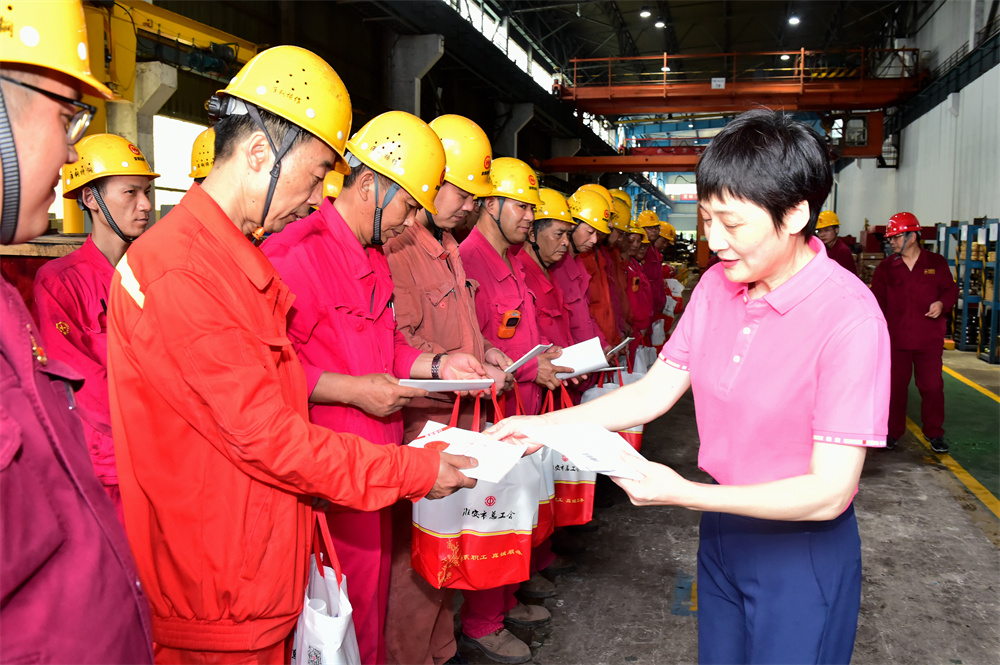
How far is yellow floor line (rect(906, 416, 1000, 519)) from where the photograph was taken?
5.34 metres

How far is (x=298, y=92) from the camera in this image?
1840 millimetres

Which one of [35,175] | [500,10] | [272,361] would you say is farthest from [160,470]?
[500,10]

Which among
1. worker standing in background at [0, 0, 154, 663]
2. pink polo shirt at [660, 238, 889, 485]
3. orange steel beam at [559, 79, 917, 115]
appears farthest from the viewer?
orange steel beam at [559, 79, 917, 115]

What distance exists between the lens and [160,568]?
1660 mm

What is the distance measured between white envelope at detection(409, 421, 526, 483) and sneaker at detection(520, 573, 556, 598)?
6.55ft

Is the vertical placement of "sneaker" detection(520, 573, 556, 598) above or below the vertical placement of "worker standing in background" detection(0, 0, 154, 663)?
below

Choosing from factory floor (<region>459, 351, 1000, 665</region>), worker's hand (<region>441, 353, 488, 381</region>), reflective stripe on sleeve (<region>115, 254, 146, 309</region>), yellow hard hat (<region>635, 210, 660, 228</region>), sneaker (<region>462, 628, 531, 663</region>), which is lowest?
factory floor (<region>459, 351, 1000, 665</region>)

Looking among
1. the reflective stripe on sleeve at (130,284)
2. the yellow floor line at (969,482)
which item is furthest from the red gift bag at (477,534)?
the yellow floor line at (969,482)

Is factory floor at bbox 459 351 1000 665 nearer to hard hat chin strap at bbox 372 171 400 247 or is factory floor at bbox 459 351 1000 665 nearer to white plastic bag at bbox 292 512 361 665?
white plastic bag at bbox 292 512 361 665

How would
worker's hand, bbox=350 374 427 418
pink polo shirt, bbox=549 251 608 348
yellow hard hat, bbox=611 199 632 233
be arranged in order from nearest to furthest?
worker's hand, bbox=350 374 427 418
pink polo shirt, bbox=549 251 608 348
yellow hard hat, bbox=611 199 632 233

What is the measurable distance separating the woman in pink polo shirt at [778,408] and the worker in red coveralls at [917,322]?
228 inches

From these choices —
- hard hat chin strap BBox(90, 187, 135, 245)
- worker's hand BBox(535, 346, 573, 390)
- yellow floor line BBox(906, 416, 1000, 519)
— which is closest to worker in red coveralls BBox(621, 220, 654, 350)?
yellow floor line BBox(906, 416, 1000, 519)

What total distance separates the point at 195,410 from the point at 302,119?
0.79 metres

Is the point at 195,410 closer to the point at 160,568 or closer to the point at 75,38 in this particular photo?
the point at 160,568
